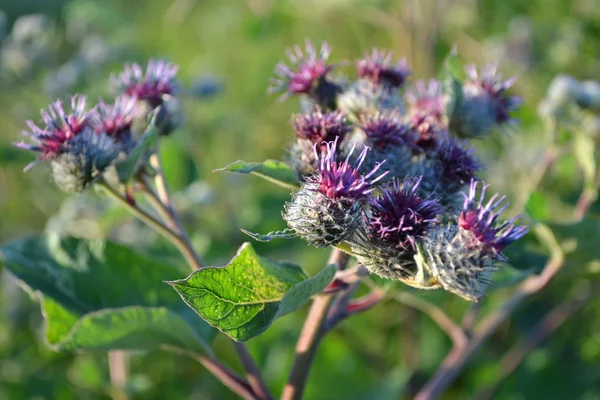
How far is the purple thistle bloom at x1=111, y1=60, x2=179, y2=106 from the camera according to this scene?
214cm

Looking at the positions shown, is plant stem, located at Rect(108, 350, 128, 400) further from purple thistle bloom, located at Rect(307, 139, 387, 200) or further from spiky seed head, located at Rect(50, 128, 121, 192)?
purple thistle bloom, located at Rect(307, 139, 387, 200)

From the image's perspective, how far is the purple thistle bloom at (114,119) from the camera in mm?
1925

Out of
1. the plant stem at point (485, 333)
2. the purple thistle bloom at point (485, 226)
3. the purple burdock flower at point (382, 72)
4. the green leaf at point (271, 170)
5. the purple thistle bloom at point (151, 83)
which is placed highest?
the purple thistle bloom at point (151, 83)

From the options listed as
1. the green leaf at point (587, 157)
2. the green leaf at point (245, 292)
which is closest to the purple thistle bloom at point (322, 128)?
the green leaf at point (245, 292)

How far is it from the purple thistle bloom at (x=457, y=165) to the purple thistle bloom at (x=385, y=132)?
10cm

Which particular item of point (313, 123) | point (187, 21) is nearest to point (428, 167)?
point (313, 123)

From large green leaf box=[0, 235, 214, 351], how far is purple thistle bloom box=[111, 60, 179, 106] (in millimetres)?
519

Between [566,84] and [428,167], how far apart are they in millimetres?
1104

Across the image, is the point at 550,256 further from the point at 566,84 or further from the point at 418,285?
the point at 418,285

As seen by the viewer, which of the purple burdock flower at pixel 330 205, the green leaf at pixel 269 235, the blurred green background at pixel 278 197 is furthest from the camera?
the blurred green background at pixel 278 197

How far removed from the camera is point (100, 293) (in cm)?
211

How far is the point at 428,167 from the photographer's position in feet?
A: 5.70

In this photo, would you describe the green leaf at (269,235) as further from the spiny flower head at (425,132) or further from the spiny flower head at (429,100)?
the spiny flower head at (429,100)

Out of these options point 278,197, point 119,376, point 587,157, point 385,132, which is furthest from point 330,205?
point 278,197
